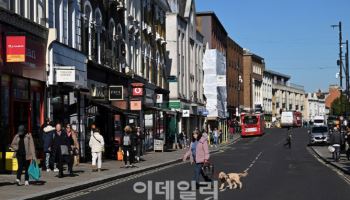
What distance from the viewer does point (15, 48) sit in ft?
79.1

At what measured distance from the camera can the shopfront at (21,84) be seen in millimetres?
24172

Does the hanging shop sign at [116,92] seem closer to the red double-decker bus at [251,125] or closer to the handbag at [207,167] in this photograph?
the handbag at [207,167]

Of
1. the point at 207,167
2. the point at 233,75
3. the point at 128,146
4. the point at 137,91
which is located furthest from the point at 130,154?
the point at 233,75

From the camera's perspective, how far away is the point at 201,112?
251 feet

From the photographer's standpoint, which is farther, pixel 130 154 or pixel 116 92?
pixel 116 92

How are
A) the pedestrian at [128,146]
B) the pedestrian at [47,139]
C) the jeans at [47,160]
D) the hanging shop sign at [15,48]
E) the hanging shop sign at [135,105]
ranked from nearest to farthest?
the hanging shop sign at [15,48]
the pedestrian at [47,139]
the jeans at [47,160]
the pedestrian at [128,146]
the hanging shop sign at [135,105]

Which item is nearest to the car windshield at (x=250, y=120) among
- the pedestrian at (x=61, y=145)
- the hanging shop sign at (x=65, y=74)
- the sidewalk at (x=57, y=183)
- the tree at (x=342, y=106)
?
the tree at (x=342, y=106)

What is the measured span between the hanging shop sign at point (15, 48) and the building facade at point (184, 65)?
114 feet

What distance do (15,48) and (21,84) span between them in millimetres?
2492

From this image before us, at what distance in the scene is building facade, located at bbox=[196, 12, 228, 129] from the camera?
88.8 m

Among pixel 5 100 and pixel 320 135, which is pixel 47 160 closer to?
pixel 5 100

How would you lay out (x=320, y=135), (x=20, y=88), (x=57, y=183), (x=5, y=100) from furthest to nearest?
→ (x=320, y=135) < (x=20, y=88) < (x=5, y=100) < (x=57, y=183)

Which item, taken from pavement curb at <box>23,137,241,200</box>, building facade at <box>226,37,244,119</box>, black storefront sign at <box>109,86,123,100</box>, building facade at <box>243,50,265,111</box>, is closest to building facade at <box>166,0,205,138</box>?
black storefront sign at <box>109,86,123,100</box>

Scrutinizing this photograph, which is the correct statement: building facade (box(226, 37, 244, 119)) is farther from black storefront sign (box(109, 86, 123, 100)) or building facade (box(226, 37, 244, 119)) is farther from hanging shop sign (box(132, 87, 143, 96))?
black storefront sign (box(109, 86, 123, 100))
